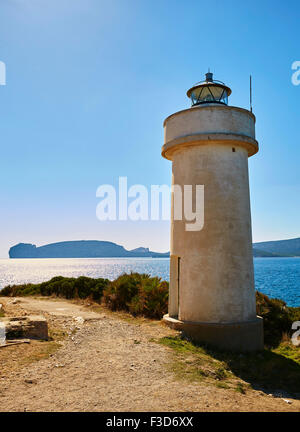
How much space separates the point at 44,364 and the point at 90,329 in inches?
119

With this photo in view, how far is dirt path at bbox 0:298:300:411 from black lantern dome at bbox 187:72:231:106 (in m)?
7.41

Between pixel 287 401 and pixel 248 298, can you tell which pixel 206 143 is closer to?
pixel 248 298

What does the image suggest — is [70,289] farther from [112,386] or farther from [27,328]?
[112,386]

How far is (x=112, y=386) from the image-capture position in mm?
5426

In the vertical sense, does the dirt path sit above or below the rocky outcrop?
below

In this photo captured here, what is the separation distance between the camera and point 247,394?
5.86 metres

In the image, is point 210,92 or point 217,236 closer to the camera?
point 217,236

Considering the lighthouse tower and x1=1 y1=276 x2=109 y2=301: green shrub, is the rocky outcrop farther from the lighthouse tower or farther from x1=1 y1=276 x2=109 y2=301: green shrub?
x1=1 y1=276 x2=109 y2=301: green shrub

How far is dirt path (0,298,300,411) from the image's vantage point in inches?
187

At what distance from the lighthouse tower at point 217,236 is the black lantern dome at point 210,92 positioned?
2.55 feet

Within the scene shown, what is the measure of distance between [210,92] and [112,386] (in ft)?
29.0

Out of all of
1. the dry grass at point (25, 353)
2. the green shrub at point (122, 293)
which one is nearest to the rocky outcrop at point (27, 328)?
the dry grass at point (25, 353)

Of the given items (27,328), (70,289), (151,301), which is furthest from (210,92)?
(70,289)

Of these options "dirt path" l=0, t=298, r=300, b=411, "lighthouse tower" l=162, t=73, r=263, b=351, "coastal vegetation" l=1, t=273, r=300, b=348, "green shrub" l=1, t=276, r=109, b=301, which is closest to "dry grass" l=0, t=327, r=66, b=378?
"dirt path" l=0, t=298, r=300, b=411
